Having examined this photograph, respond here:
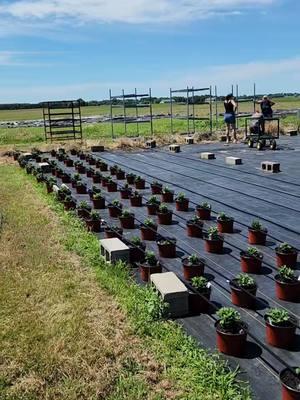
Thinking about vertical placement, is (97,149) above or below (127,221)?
above

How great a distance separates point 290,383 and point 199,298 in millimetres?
1736

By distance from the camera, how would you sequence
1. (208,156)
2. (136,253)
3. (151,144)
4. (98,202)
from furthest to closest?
1. (151,144)
2. (208,156)
3. (98,202)
4. (136,253)

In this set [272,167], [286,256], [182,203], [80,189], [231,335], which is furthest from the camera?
[272,167]

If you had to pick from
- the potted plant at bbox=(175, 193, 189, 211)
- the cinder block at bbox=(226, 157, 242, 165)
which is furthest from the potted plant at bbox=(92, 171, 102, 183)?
the cinder block at bbox=(226, 157, 242, 165)

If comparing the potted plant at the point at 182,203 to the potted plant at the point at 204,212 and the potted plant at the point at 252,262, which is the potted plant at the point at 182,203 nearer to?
the potted plant at the point at 204,212

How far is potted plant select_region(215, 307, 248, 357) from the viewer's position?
4465 mm

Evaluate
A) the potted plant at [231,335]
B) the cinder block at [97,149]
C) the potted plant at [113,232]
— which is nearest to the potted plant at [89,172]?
the cinder block at [97,149]

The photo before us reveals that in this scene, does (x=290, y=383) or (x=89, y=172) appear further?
(x=89, y=172)

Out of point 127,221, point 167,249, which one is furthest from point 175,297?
point 127,221

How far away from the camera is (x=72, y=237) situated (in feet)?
27.9

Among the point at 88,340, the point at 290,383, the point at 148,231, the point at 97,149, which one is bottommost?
the point at 88,340

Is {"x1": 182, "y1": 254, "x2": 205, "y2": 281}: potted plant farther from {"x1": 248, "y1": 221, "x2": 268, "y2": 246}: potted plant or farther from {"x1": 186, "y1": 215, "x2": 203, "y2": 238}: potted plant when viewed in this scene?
{"x1": 186, "y1": 215, "x2": 203, "y2": 238}: potted plant

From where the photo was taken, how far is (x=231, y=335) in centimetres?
445

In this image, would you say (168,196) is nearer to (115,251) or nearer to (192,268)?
(115,251)
